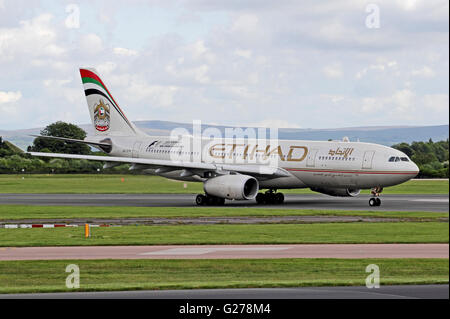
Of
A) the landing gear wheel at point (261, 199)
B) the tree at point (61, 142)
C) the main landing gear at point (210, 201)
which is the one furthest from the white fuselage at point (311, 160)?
the tree at point (61, 142)

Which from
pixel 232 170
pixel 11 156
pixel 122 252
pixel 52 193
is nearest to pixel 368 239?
pixel 122 252

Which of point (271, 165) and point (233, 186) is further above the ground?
point (271, 165)

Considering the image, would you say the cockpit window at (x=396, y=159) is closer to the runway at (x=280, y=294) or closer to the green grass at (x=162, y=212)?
the green grass at (x=162, y=212)

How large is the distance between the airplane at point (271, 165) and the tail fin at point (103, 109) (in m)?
4.86

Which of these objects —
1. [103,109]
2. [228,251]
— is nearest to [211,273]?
[228,251]

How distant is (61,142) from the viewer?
11362 centimetres

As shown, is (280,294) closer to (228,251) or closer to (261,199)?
(228,251)

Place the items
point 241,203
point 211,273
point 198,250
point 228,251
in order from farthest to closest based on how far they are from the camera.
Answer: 1. point 241,203
2. point 198,250
3. point 228,251
4. point 211,273

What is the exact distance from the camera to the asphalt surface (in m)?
18.3

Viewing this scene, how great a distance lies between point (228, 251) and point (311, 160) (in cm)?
2420

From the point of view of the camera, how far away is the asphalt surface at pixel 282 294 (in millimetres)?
18344

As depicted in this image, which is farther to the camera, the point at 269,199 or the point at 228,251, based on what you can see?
the point at 269,199

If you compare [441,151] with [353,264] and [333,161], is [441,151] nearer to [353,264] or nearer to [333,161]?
[333,161]

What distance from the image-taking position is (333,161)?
168 feet
